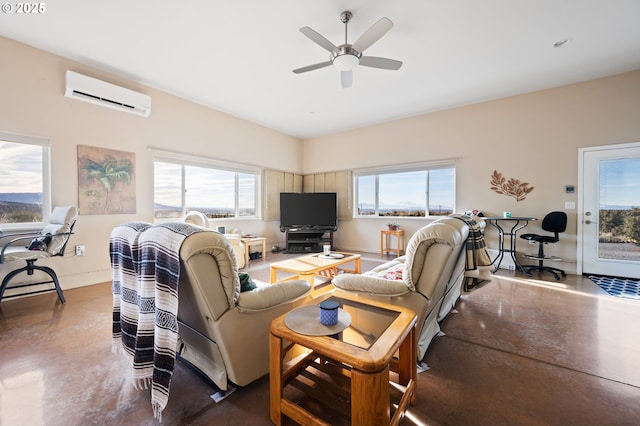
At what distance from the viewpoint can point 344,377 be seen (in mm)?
1484

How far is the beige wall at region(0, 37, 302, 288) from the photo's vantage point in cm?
293

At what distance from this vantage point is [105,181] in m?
3.59

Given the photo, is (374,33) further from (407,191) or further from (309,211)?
(309,211)

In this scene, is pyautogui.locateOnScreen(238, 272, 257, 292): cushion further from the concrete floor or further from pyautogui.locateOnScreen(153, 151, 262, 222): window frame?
pyautogui.locateOnScreen(153, 151, 262, 222): window frame

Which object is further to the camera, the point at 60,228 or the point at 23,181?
the point at 23,181

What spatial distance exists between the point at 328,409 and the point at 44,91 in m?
4.52

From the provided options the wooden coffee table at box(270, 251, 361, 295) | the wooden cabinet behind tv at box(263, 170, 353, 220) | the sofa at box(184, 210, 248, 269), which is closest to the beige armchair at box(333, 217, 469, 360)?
the wooden coffee table at box(270, 251, 361, 295)

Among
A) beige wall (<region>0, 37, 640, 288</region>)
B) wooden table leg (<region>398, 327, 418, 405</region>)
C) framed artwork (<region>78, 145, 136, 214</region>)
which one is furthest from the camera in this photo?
framed artwork (<region>78, 145, 136, 214</region>)

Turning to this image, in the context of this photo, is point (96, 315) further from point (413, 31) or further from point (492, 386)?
point (413, 31)

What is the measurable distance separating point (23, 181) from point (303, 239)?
4359 mm

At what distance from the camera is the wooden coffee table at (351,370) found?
3.20 ft

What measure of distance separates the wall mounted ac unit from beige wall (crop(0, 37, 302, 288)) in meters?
0.14

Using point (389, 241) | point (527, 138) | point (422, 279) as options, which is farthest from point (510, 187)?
point (422, 279)

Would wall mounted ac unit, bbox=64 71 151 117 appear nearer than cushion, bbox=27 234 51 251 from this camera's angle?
No
